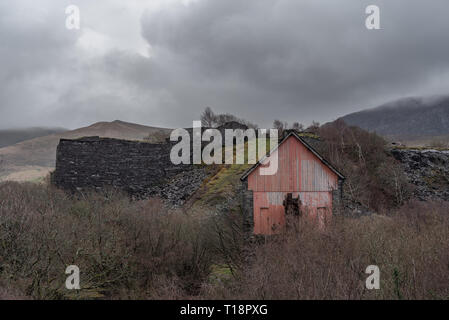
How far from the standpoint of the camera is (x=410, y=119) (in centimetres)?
16900

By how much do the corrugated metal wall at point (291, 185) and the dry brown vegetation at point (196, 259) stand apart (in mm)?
1839

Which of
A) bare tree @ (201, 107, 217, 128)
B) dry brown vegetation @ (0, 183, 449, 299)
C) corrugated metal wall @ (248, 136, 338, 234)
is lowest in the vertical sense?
dry brown vegetation @ (0, 183, 449, 299)

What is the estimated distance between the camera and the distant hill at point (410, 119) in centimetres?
14688

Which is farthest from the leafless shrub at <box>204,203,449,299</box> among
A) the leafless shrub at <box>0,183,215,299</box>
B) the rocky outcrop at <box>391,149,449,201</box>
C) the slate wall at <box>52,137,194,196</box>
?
the rocky outcrop at <box>391,149,449,201</box>

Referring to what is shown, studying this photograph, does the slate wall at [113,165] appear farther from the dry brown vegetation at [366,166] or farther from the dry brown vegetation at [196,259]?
the dry brown vegetation at [196,259]

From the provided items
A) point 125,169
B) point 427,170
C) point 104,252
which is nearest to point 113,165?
point 125,169

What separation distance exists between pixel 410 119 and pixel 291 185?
6923 inches

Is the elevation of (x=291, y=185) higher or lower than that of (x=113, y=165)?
lower

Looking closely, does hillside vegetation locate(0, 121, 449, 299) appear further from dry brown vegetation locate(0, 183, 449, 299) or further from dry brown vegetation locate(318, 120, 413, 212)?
dry brown vegetation locate(318, 120, 413, 212)

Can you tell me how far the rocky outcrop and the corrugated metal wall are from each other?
66.6 feet

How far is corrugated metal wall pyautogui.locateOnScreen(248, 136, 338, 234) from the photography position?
1673 cm

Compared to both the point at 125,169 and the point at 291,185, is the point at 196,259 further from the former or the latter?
the point at 125,169
